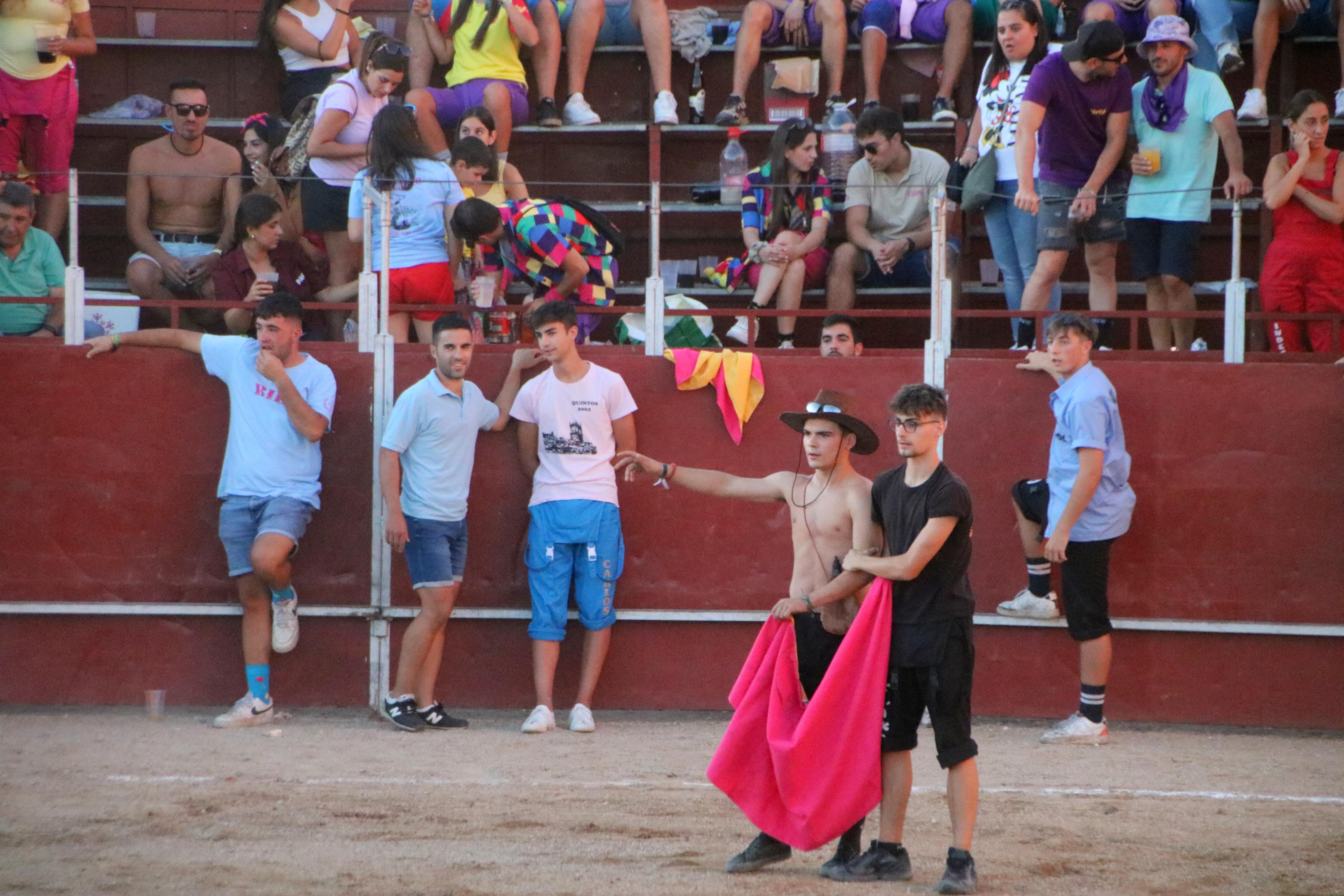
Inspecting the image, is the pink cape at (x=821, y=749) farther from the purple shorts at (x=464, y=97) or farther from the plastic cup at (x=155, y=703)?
the purple shorts at (x=464, y=97)

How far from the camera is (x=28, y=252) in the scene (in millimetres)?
8789

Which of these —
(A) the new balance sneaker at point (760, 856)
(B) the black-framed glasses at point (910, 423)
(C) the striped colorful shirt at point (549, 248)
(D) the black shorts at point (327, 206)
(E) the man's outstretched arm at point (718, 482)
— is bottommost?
(A) the new balance sneaker at point (760, 856)

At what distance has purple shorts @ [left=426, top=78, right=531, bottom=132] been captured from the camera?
1053 centimetres

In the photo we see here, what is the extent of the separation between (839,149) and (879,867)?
6.23m

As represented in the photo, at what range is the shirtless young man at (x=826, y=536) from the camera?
5.41 metres

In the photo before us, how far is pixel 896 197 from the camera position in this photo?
31.7 feet

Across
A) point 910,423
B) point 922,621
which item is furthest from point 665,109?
point 922,621

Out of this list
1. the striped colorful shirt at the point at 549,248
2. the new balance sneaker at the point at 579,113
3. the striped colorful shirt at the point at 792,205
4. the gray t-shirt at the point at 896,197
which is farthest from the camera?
the new balance sneaker at the point at 579,113

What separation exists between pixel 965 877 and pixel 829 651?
1.01 metres

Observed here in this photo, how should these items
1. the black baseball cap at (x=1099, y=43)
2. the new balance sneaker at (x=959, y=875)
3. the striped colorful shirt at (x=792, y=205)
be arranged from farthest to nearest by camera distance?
the striped colorful shirt at (x=792, y=205) < the black baseball cap at (x=1099, y=43) < the new balance sneaker at (x=959, y=875)

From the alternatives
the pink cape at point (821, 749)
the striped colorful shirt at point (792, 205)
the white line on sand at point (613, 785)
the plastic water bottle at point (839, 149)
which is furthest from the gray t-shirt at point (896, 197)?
the pink cape at point (821, 749)

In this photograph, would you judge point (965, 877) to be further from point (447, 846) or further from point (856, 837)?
point (447, 846)

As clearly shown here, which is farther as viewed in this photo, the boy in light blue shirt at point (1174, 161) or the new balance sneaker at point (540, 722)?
the boy in light blue shirt at point (1174, 161)

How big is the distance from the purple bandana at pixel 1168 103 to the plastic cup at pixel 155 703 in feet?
21.6
